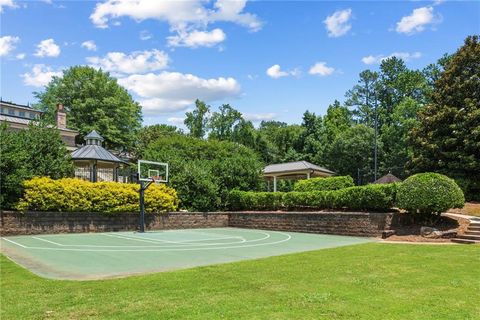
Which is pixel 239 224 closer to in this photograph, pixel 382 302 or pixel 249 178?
pixel 249 178

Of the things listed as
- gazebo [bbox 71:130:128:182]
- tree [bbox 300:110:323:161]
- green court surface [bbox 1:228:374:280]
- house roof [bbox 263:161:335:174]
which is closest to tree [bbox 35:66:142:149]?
gazebo [bbox 71:130:128:182]

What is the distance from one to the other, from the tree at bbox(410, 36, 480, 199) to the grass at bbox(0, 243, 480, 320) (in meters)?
15.1

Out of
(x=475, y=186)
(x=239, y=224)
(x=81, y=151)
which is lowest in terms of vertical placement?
(x=239, y=224)

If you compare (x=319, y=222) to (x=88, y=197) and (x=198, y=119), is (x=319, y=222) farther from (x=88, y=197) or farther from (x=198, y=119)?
(x=198, y=119)

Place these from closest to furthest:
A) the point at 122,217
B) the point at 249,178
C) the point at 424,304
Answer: the point at 424,304, the point at 122,217, the point at 249,178

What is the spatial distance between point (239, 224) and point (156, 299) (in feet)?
59.1

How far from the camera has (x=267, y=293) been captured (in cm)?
629

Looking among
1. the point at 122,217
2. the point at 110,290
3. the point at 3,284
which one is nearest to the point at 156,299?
the point at 110,290

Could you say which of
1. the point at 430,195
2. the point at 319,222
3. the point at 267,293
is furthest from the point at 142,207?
the point at 267,293

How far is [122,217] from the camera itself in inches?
810

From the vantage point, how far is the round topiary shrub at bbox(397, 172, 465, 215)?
15328mm

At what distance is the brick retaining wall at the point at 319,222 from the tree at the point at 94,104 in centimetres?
2748

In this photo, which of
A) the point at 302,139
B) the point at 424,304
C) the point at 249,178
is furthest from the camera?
the point at 302,139

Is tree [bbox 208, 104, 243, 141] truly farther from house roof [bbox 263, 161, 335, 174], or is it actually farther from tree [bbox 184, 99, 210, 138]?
house roof [bbox 263, 161, 335, 174]
